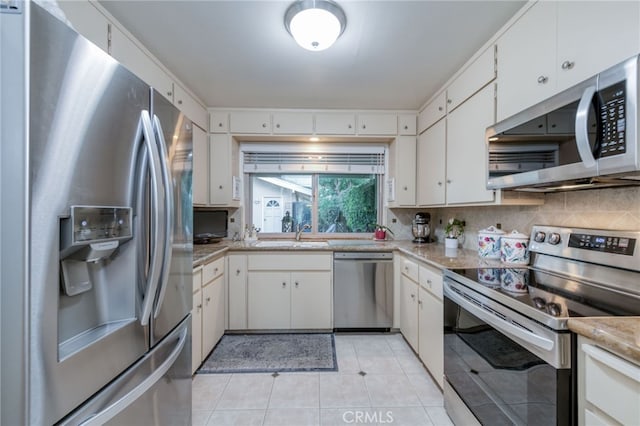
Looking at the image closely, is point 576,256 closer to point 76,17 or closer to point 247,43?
point 247,43

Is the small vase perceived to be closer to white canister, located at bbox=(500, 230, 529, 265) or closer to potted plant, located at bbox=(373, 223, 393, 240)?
white canister, located at bbox=(500, 230, 529, 265)

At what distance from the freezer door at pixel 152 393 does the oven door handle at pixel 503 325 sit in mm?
1370

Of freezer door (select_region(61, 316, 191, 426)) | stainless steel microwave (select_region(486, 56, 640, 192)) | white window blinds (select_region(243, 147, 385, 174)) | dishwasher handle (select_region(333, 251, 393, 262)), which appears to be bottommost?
freezer door (select_region(61, 316, 191, 426))

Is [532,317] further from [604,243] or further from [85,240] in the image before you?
[85,240]

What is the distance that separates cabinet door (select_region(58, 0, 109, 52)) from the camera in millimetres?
1233

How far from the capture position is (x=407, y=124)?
2.87 metres

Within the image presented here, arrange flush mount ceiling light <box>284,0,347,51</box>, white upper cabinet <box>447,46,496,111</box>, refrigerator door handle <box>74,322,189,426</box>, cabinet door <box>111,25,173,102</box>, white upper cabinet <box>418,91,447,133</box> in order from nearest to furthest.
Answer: refrigerator door handle <box>74,322,189,426</box> → flush mount ceiling light <box>284,0,347,51</box> → cabinet door <box>111,25,173,102</box> → white upper cabinet <box>447,46,496,111</box> → white upper cabinet <box>418,91,447,133</box>

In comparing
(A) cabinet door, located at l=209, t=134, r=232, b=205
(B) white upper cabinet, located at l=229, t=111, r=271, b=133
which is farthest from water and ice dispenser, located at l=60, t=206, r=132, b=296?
(B) white upper cabinet, located at l=229, t=111, r=271, b=133

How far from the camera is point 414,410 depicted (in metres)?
1.61

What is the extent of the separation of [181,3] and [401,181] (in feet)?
7.81

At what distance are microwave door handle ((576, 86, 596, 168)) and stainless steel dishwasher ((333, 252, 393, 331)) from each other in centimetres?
177

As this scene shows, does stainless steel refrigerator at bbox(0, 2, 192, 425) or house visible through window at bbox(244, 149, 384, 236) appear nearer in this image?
stainless steel refrigerator at bbox(0, 2, 192, 425)

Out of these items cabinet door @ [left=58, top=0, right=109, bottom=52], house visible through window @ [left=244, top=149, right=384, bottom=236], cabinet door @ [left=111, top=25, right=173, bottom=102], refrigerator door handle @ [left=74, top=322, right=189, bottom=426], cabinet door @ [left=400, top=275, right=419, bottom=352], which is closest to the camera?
refrigerator door handle @ [left=74, top=322, right=189, bottom=426]

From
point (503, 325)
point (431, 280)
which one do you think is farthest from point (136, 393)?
point (431, 280)
